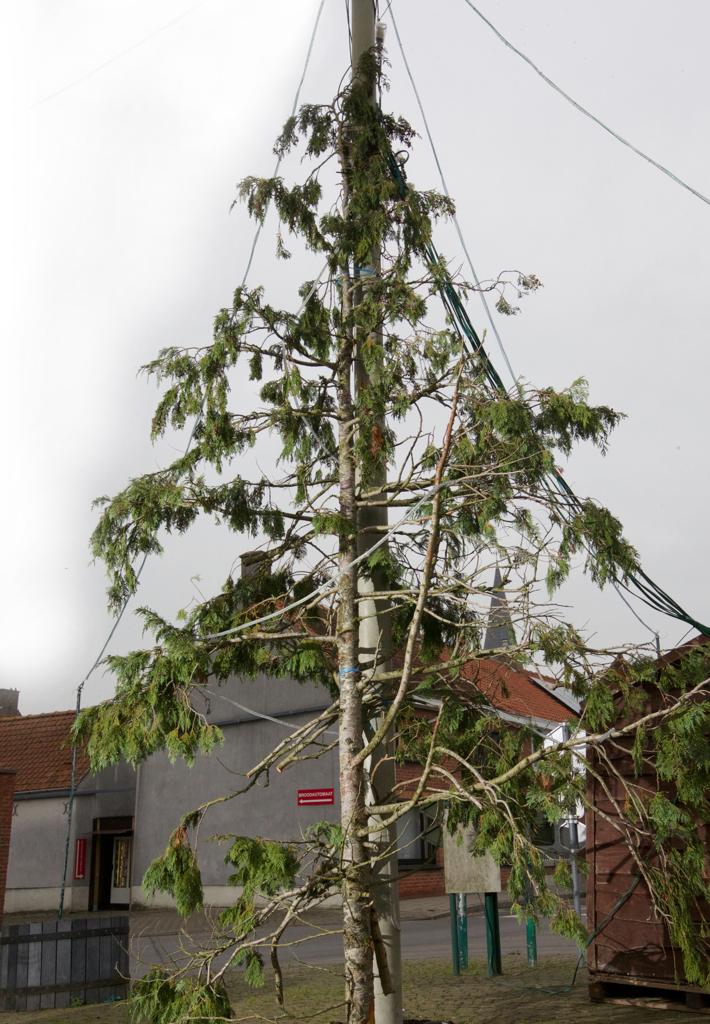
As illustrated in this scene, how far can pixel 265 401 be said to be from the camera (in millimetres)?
8234

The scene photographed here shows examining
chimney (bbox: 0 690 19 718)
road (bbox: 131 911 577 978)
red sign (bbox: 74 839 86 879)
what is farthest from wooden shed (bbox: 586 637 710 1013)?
chimney (bbox: 0 690 19 718)

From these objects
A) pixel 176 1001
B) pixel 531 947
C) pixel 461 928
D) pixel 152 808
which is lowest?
pixel 531 947

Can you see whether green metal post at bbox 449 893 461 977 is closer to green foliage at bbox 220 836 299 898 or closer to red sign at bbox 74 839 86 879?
green foliage at bbox 220 836 299 898

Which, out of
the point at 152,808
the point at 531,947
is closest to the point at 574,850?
the point at 531,947

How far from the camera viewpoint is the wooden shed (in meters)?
10.1

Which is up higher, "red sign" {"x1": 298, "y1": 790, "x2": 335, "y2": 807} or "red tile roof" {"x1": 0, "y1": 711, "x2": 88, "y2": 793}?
"red tile roof" {"x1": 0, "y1": 711, "x2": 88, "y2": 793}

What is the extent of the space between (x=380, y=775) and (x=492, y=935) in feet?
21.7

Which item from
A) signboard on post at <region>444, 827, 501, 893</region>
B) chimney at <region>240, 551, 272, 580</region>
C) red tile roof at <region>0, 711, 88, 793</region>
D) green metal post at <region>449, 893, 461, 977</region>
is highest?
red tile roof at <region>0, 711, 88, 793</region>

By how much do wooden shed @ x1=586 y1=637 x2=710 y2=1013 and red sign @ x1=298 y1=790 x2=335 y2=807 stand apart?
Answer: 41.2 ft

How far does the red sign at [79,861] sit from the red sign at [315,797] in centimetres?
837

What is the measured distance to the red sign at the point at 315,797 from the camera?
905 inches

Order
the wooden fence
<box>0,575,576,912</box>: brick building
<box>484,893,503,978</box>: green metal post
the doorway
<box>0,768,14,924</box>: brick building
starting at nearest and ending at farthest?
the wooden fence, <box>484,893,503,978</box>: green metal post, <box>0,768,14,924</box>: brick building, <box>0,575,576,912</box>: brick building, the doorway

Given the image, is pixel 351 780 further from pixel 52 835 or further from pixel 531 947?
pixel 52 835

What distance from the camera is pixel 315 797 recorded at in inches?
912
